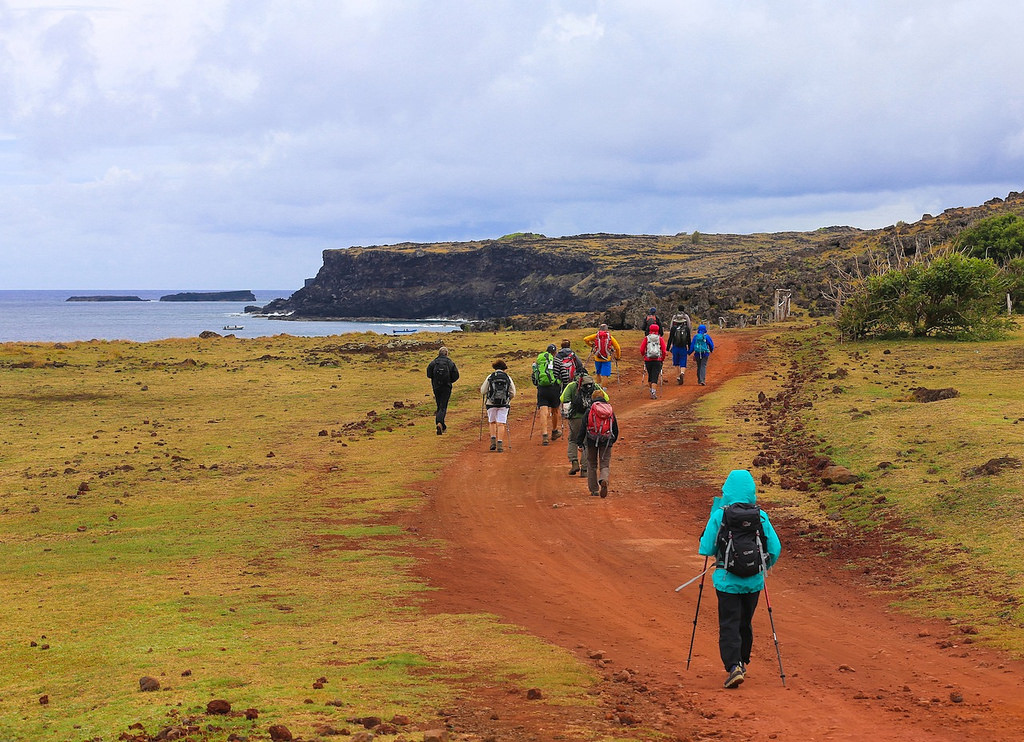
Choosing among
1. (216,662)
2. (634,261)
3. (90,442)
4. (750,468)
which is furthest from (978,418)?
(634,261)

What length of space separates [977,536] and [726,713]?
20.6ft

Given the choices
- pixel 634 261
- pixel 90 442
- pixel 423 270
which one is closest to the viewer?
pixel 90 442

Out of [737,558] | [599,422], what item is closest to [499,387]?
[599,422]

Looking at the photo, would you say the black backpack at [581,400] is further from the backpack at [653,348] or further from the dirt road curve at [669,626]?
the backpack at [653,348]

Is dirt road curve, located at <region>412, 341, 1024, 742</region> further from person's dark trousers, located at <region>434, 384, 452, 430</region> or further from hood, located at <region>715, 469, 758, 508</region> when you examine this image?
person's dark trousers, located at <region>434, 384, 452, 430</region>

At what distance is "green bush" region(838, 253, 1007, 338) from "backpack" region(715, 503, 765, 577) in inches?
1226

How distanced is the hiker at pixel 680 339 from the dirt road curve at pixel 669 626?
35.0ft

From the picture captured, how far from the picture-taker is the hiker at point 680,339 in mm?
29812

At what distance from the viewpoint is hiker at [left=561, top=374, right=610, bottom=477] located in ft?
57.0

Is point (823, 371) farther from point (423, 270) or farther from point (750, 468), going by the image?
point (423, 270)

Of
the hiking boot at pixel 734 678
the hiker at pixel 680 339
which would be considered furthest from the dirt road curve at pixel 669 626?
the hiker at pixel 680 339

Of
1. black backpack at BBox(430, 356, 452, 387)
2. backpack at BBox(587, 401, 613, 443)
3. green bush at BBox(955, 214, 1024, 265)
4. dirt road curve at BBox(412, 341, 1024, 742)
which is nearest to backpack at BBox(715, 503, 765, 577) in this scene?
dirt road curve at BBox(412, 341, 1024, 742)

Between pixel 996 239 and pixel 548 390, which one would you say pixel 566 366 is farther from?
pixel 996 239

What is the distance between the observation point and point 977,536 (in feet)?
41.7
